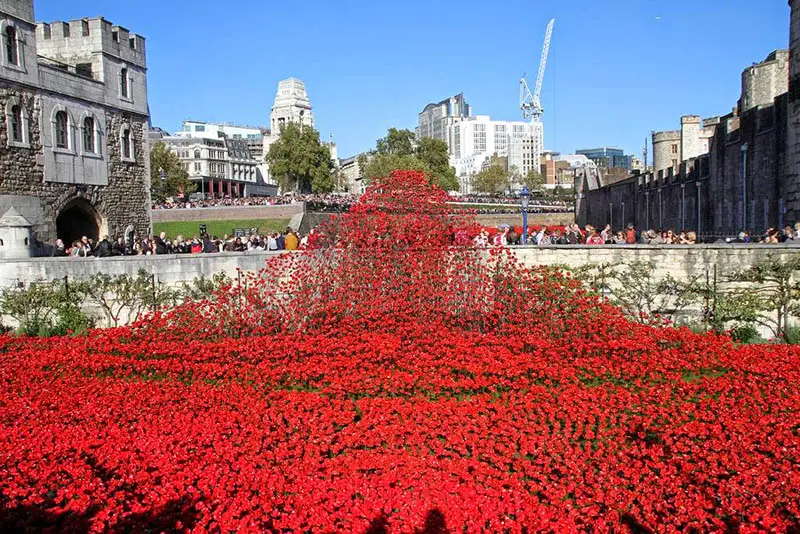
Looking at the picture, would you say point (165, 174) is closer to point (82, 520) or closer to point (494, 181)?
point (494, 181)

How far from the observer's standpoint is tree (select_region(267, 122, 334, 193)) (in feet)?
274

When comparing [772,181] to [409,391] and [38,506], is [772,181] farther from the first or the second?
[38,506]

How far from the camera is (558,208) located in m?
65.8

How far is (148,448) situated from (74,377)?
151 inches

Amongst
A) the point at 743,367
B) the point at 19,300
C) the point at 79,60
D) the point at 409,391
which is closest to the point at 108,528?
the point at 409,391

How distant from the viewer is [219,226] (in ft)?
147

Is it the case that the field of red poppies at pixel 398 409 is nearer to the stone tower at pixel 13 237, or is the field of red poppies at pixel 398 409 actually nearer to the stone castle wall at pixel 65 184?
the stone tower at pixel 13 237

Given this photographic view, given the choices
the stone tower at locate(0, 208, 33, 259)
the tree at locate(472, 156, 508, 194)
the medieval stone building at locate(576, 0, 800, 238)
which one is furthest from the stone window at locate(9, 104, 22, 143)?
the tree at locate(472, 156, 508, 194)

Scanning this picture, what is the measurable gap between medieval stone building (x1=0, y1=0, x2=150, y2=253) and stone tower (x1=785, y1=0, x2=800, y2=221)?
21.9m

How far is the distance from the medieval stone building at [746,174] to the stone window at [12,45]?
22.0 metres

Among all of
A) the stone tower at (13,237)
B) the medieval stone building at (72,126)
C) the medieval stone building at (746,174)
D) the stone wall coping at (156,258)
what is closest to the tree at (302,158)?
the medieval stone building at (746,174)

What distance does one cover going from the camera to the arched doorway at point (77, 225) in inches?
1029

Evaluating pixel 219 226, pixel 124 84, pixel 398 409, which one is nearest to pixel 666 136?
pixel 219 226

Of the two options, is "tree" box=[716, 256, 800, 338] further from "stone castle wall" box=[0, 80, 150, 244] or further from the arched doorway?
the arched doorway
